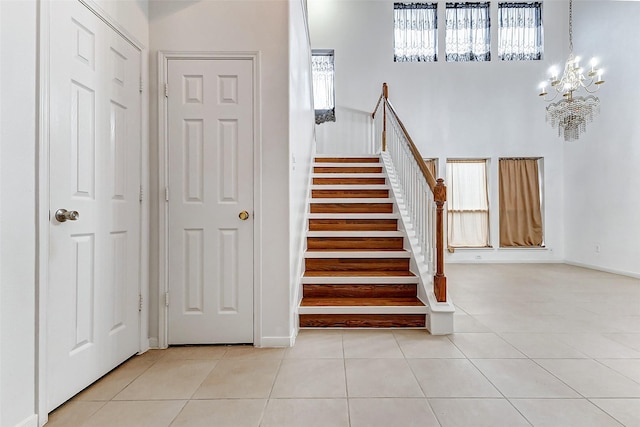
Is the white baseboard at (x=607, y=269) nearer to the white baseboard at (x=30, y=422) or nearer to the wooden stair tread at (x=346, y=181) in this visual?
the wooden stair tread at (x=346, y=181)

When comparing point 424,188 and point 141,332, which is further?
point 424,188

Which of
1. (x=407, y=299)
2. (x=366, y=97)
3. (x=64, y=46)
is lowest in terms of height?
(x=407, y=299)

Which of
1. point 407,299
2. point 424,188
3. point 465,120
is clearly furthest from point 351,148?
point 407,299

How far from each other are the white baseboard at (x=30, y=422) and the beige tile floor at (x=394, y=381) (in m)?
0.10

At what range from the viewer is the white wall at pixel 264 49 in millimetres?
2381

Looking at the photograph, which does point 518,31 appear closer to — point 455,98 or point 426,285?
point 455,98

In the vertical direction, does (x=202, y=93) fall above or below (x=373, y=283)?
above

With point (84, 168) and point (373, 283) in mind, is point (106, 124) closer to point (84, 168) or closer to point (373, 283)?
point (84, 168)

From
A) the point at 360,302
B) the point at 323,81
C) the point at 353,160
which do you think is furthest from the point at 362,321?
the point at 323,81

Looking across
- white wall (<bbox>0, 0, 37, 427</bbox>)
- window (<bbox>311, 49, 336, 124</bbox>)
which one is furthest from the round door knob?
window (<bbox>311, 49, 336, 124</bbox>)

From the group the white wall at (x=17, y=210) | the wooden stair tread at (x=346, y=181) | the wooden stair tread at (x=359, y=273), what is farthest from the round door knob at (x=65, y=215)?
the wooden stair tread at (x=346, y=181)

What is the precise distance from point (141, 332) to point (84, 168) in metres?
1.15

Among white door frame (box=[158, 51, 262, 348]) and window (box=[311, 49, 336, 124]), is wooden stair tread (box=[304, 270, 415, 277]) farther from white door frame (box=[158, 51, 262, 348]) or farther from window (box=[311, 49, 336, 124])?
window (box=[311, 49, 336, 124])

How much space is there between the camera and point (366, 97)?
7.07 metres
